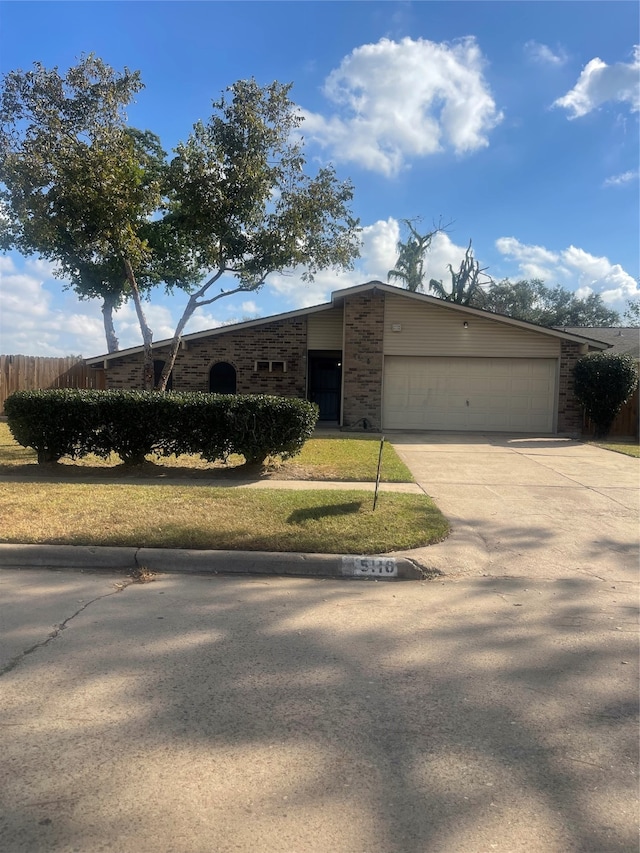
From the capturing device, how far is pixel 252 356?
18.0 m

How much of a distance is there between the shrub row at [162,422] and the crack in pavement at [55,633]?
4.39 metres

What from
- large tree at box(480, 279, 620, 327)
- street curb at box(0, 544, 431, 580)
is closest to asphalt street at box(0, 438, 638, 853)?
street curb at box(0, 544, 431, 580)

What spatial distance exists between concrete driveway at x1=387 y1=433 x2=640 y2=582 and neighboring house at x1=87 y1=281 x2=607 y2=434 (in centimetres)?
336

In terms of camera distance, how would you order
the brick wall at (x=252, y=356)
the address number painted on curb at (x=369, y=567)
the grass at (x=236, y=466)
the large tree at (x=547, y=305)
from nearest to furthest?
the address number painted on curb at (x=369, y=567), the grass at (x=236, y=466), the brick wall at (x=252, y=356), the large tree at (x=547, y=305)

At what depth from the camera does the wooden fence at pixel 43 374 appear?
63.3 feet

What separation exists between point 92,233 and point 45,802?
37.3 feet

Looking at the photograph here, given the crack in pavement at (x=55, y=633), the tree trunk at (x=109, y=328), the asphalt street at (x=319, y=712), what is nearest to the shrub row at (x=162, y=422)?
the asphalt street at (x=319, y=712)

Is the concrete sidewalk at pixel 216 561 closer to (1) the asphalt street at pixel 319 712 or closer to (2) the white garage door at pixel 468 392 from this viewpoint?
(1) the asphalt street at pixel 319 712

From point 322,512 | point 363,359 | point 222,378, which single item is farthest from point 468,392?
point 322,512

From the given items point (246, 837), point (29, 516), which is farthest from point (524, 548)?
point (29, 516)

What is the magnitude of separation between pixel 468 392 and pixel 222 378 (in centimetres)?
743

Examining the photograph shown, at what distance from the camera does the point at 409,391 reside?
17578 mm

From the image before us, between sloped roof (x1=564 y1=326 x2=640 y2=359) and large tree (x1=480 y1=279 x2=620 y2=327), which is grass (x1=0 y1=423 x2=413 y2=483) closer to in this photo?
sloped roof (x1=564 y1=326 x2=640 y2=359)

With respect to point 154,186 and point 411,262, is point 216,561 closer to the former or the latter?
point 154,186
